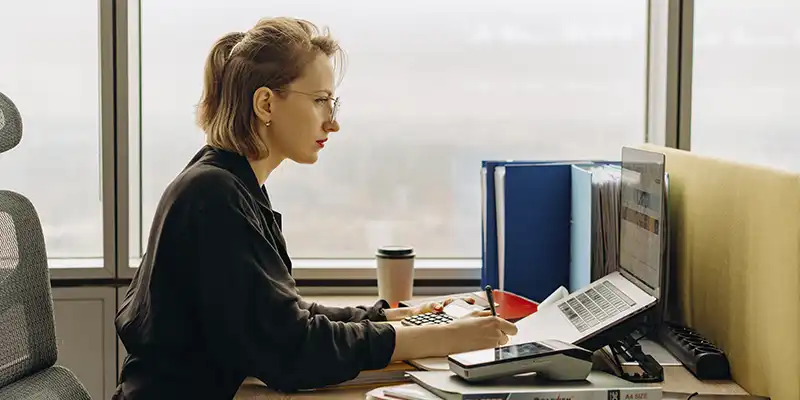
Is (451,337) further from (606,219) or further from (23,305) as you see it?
(23,305)

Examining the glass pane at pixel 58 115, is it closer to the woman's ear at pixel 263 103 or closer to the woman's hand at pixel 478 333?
the woman's ear at pixel 263 103

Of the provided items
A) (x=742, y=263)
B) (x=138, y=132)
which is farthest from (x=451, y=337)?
(x=138, y=132)

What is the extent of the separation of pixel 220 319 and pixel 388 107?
1192 millimetres

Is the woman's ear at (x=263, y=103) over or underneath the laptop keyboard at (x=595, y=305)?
over

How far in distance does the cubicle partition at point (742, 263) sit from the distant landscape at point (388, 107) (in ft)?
2.10

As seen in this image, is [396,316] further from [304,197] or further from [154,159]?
[154,159]

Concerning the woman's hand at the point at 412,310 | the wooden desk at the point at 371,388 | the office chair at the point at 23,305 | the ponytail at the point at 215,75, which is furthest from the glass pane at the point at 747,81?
the office chair at the point at 23,305

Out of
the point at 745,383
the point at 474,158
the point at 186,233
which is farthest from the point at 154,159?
the point at 745,383

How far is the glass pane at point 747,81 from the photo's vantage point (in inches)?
85.2

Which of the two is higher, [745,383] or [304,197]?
[304,197]

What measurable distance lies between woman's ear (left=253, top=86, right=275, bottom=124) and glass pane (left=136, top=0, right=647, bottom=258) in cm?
85

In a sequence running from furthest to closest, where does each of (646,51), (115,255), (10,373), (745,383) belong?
(646,51)
(115,255)
(745,383)
(10,373)

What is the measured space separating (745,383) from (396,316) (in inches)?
25.8

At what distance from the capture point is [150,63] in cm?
251
